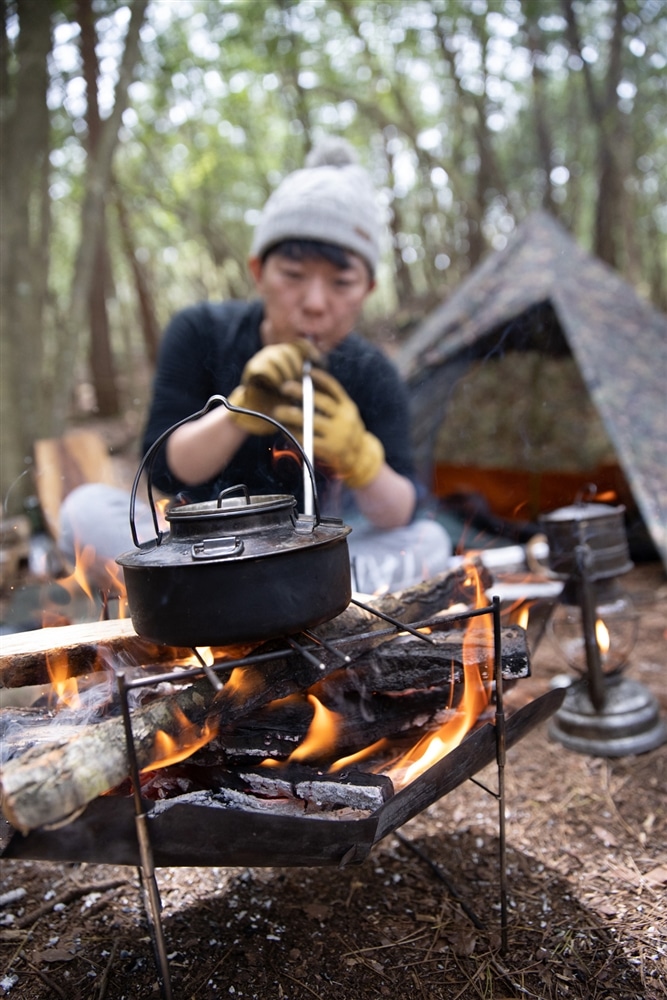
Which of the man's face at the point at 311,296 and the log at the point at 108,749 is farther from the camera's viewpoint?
the man's face at the point at 311,296

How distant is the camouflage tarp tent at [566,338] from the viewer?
3400mm

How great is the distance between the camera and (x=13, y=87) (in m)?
5.30

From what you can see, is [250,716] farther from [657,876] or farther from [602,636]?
[602,636]

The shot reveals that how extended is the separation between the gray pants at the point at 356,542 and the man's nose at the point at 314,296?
38.6 inches

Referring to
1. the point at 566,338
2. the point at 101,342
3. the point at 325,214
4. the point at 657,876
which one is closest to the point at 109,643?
the point at 657,876

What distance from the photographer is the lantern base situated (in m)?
2.37

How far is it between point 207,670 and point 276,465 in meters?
1.36

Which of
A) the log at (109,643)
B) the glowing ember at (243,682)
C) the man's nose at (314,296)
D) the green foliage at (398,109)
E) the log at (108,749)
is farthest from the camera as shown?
the green foliage at (398,109)

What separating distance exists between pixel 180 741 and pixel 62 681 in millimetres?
441

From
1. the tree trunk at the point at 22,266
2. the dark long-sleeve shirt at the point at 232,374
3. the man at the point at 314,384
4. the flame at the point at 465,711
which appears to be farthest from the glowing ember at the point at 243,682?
the tree trunk at the point at 22,266

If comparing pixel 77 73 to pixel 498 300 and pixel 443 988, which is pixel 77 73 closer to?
pixel 498 300

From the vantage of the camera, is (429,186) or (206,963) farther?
(429,186)

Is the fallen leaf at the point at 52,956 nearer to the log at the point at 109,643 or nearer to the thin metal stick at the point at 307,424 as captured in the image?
the log at the point at 109,643

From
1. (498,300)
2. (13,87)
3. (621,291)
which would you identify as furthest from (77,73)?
(621,291)
